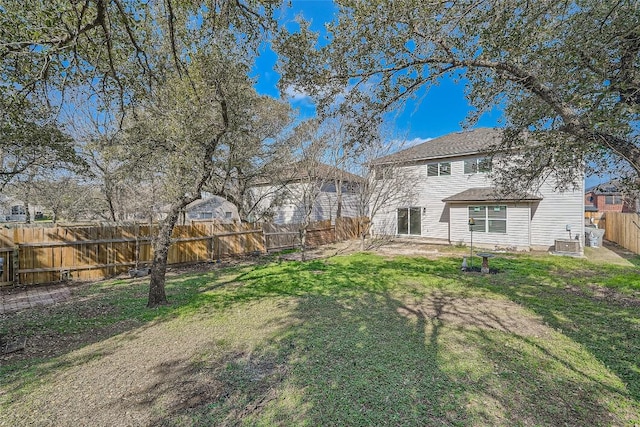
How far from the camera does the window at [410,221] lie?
17203 millimetres

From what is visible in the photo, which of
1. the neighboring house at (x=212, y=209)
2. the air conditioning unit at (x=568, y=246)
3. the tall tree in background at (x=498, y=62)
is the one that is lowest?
the air conditioning unit at (x=568, y=246)

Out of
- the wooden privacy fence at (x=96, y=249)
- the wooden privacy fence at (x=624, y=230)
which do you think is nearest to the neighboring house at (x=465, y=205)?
the wooden privacy fence at (x=624, y=230)

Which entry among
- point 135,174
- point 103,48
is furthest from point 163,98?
point 135,174

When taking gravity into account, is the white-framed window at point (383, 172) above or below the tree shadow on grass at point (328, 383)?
above

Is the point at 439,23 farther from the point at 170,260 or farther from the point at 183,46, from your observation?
the point at 170,260

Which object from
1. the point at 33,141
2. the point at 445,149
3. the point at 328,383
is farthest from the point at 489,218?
the point at 33,141

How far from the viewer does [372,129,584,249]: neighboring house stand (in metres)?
13.1

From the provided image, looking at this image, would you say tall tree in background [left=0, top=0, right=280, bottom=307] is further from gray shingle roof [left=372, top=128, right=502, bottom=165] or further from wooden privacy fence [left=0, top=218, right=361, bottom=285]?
gray shingle roof [left=372, top=128, right=502, bottom=165]

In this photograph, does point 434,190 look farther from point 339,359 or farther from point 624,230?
point 339,359

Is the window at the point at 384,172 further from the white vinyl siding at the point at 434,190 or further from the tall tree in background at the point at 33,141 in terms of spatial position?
the tall tree in background at the point at 33,141

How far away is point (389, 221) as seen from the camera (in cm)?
1848

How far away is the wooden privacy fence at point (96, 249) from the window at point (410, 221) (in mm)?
9527

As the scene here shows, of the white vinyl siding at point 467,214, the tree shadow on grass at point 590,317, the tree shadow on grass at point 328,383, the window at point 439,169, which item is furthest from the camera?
the window at point 439,169

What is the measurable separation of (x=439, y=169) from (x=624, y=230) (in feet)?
28.6
